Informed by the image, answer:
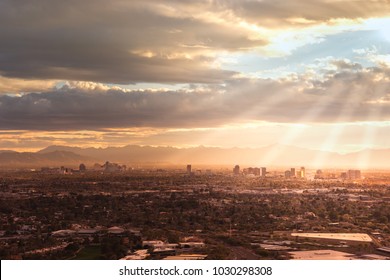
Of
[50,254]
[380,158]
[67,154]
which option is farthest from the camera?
[67,154]

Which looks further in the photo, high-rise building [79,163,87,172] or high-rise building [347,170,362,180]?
high-rise building [79,163,87,172]

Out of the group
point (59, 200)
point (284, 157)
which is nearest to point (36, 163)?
point (284, 157)

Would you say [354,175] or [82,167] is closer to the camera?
[354,175]

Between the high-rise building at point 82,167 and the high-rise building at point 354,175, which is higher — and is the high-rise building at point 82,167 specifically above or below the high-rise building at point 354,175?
above

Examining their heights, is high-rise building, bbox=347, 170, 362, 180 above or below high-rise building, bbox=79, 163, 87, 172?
below

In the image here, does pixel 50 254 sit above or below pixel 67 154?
below

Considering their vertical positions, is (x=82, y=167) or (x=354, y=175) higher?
(x=82, y=167)

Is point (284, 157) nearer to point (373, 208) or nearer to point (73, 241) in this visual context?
point (373, 208)

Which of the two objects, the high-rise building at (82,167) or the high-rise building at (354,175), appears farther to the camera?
the high-rise building at (82,167)
